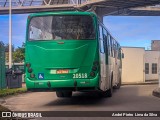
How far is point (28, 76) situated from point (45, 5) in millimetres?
44881

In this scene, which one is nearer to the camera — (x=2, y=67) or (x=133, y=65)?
(x=2, y=67)

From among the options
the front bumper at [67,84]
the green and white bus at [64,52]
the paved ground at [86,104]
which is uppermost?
the green and white bus at [64,52]

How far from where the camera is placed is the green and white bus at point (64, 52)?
1423 centimetres

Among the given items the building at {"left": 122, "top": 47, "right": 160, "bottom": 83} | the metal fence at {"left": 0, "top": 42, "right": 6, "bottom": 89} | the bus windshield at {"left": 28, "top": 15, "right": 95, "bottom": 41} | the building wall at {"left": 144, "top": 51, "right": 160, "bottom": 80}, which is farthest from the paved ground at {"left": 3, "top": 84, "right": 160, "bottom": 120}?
the building wall at {"left": 144, "top": 51, "right": 160, "bottom": 80}

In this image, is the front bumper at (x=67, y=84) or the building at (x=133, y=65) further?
the building at (x=133, y=65)

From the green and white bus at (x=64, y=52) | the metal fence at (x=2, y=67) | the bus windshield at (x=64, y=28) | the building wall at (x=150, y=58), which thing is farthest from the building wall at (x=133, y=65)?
the bus windshield at (x=64, y=28)

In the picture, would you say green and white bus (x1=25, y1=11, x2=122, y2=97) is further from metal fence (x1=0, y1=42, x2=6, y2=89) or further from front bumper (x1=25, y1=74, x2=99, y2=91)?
metal fence (x1=0, y1=42, x2=6, y2=89)

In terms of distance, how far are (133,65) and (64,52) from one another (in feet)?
89.3

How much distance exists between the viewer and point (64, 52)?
14.4 meters

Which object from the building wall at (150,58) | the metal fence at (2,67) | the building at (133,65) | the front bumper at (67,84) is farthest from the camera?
the building wall at (150,58)

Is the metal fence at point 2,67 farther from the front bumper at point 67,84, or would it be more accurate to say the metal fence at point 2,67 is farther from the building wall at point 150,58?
the building wall at point 150,58

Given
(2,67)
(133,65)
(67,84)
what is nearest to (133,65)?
(133,65)

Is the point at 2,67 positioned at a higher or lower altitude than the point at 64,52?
lower

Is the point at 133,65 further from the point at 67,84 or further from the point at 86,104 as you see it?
the point at 67,84
